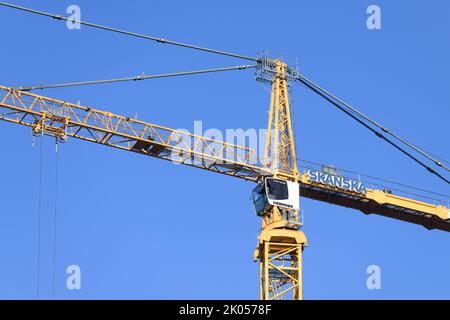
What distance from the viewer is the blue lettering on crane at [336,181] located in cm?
9280

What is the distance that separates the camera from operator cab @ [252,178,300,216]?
3524 inches

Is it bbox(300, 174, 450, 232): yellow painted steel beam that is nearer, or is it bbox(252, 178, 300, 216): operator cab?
bbox(252, 178, 300, 216): operator cab

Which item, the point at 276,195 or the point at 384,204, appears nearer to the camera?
the point at 276,195

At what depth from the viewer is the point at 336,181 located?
93.7 meters

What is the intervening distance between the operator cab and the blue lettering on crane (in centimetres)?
253

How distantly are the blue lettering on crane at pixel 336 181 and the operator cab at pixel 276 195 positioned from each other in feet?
8.29

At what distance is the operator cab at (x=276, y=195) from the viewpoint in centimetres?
8950

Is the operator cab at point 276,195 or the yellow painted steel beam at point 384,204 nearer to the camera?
Result: the operator cab at point 276,195

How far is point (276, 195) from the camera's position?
8969 centimetres

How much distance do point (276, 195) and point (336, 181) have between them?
651 cm

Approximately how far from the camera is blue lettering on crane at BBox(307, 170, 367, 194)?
3654 inches
